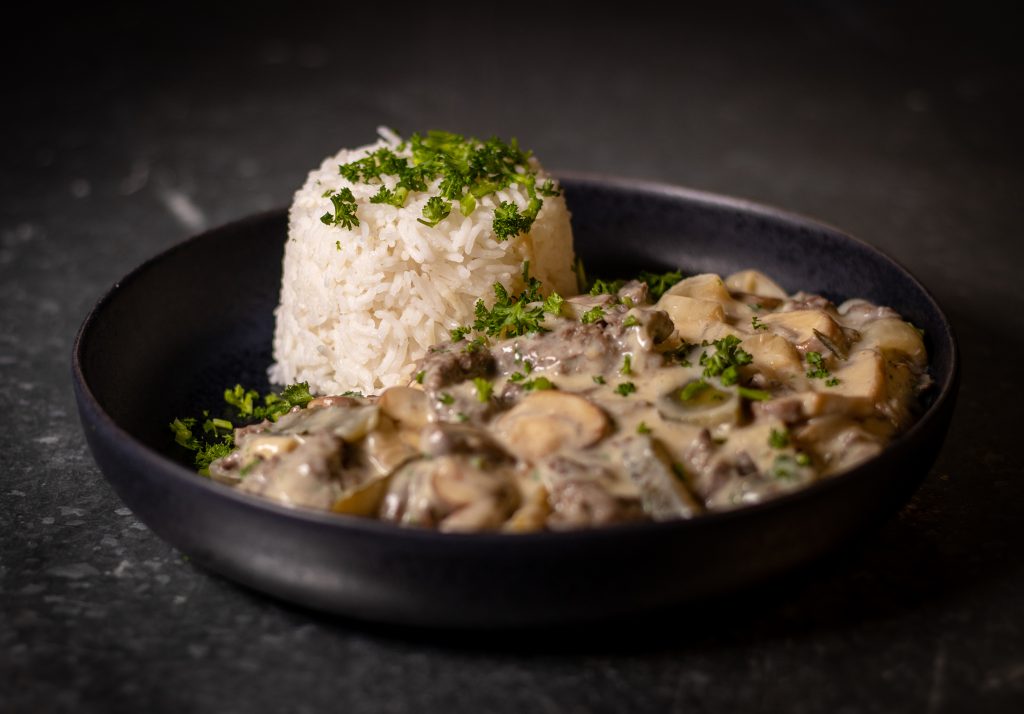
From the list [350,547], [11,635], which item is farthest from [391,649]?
[11,635]

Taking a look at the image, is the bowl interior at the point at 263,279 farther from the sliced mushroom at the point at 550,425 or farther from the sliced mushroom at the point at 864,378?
the sliced mushroom at the point at 550,425

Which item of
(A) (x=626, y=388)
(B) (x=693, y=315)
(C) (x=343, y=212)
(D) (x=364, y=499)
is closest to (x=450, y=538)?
Answer: (D) (x=364, y=499)

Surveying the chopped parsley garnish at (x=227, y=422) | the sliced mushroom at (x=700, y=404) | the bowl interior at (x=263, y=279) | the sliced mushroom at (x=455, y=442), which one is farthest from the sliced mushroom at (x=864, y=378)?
the chopped parsley garnish at (x=227, y=422)

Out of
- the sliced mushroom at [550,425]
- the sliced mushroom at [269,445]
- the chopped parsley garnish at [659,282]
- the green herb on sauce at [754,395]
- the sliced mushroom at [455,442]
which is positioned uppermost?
the green herb on sauce at [754,395]

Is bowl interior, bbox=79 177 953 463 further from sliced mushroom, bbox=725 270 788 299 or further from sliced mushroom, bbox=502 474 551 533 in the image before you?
sliced mushroom, bbox=502 474 551 533

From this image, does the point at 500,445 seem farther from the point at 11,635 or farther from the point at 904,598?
the point at 11,635

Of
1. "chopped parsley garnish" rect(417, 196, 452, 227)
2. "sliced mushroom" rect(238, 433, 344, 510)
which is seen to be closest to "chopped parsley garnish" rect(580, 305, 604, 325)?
"chopped parsley garnish" rect(417, 196, 452, 227)
